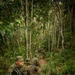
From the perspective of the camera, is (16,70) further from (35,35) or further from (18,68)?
(35,35)

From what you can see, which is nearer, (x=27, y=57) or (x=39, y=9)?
(x=27, y=57)

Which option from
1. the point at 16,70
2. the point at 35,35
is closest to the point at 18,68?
the point at 16,70

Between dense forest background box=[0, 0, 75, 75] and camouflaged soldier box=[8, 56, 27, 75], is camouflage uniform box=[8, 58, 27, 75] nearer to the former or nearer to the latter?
camouflaged soldier box=[8, 56, 27, 75]

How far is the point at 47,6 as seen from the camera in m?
13.3

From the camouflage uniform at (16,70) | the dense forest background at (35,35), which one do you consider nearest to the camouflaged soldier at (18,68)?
the camouflage uniform at (16,70)

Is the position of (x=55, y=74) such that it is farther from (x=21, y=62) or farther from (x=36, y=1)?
(x=36, y=1)

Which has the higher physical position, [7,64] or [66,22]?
[66,22]

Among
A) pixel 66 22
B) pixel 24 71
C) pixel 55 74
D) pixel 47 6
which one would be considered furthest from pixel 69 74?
pixel 66 22

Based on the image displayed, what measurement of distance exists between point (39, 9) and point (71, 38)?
412 cm

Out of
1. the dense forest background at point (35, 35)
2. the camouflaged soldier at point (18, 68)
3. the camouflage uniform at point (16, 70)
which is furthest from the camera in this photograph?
the camouflaged soldier at point (18, 68)

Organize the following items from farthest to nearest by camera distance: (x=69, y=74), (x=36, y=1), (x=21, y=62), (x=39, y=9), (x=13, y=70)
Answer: (x=39, y=9) → (x=36, y=1) → (x=21, y=62) → (x=69, y=74) → (x=13, y=70)

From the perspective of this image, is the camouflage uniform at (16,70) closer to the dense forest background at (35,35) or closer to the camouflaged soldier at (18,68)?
the camouflaged soldier at (18,68)

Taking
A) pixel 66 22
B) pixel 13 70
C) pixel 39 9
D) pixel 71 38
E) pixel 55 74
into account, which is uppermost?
pixel 39 9

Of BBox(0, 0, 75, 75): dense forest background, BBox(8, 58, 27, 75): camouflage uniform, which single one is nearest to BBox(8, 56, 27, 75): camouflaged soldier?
BBox(8, 58, 27, 75): camouflage uniform
